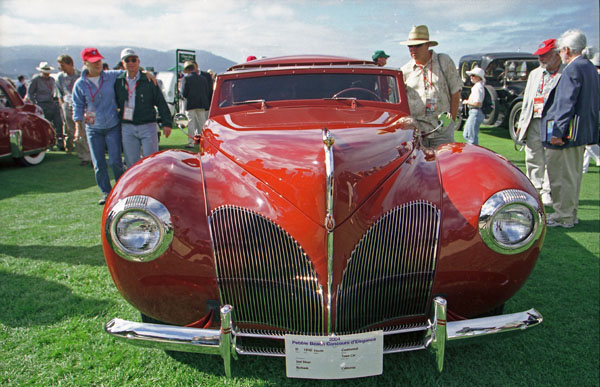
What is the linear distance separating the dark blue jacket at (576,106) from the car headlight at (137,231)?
401 centimetres

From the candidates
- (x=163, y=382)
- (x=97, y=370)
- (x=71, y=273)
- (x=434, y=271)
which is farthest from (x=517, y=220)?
(x=71, y=273)

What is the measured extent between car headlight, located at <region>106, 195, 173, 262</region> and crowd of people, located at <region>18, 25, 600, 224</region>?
1752mm

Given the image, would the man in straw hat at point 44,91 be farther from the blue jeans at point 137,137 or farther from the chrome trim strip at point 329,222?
the chrome trim strip at point 329,222

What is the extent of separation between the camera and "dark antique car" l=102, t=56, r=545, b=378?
1795 mm

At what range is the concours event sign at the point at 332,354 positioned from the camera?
1.70 m

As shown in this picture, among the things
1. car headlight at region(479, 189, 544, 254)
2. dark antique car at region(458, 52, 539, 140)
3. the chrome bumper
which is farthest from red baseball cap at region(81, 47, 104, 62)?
dark antique car at region(458, 52, 539, 140)

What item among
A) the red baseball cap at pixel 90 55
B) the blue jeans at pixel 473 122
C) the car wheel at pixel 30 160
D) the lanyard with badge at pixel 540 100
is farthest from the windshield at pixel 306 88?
the car wheel at pixel 30 160

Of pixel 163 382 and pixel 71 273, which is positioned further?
pixel 71 273

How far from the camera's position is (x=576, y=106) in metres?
4.04

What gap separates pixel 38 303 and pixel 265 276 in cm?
202

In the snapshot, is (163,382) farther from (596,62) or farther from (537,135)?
(596,62)

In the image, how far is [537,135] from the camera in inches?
198

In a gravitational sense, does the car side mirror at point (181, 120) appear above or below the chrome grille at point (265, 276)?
above

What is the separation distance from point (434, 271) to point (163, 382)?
1.52 metres
